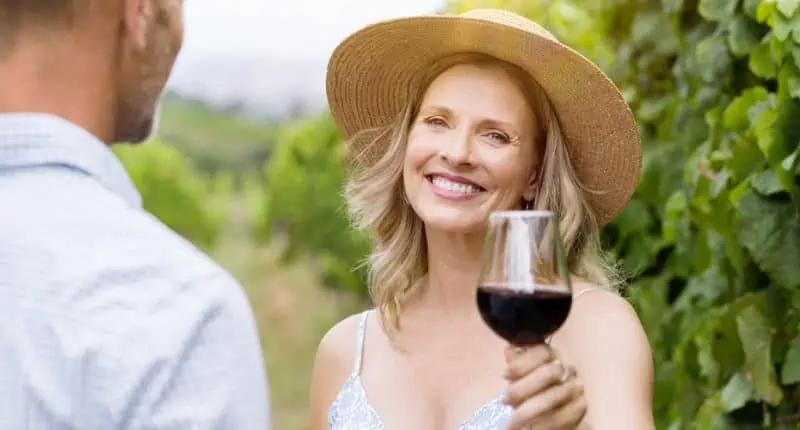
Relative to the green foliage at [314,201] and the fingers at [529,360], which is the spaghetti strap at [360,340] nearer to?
the fingers at [529,360]

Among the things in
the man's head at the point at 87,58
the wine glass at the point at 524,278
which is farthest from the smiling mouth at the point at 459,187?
the man's head at the point at 87,58

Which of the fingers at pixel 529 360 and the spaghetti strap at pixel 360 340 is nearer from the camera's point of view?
A: the fingers at pixel 529 360

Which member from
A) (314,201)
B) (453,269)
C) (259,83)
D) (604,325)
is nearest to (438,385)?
(453,269)

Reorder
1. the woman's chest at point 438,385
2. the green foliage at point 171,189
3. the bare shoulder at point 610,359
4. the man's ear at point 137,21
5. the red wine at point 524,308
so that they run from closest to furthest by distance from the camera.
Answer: the man's ear at point 137,21 < the red wine at point 524,308 < the bare shoulder at point 610,359 < the woman's chest at point 438,385 < the green foliage at point 171,189

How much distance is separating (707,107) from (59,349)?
2620 mm

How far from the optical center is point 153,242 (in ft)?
Answer: 4.83

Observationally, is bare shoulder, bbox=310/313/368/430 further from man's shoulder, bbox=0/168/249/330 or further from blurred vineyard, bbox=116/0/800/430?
man's shoulder, bbox=0/168/249/330

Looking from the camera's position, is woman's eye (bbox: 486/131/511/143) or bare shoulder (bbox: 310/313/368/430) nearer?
woman's eye (bbox: 486/131/511/143)

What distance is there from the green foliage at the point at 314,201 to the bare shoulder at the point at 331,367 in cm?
877

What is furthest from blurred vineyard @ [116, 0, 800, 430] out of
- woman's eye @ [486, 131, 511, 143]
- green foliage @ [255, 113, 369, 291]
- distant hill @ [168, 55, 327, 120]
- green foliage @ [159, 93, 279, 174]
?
green foliage @ [159, 93, 279, 174]

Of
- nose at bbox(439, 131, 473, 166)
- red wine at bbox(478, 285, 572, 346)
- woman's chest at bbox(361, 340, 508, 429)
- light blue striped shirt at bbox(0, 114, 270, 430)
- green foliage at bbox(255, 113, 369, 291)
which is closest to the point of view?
light blue striped shirt at bbox(0, 114, 270, 430)

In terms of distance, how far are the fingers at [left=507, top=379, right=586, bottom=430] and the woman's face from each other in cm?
58

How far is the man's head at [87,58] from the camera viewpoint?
150 centimetres

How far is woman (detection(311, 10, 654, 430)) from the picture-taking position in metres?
2.60
